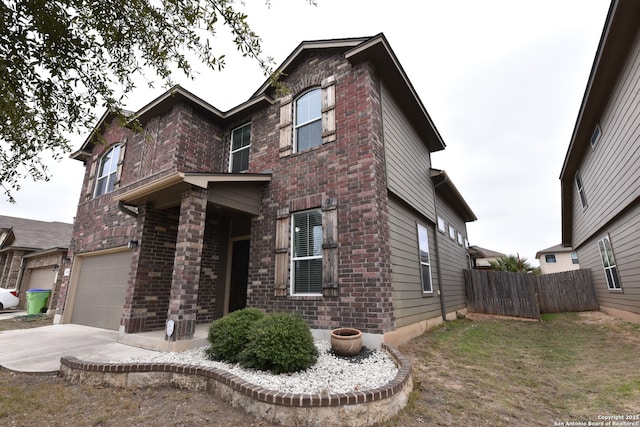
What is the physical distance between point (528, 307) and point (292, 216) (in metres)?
9.04

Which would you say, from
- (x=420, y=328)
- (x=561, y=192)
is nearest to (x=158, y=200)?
(x=420, y=328)

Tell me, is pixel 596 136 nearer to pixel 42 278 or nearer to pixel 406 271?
pixel 406 271

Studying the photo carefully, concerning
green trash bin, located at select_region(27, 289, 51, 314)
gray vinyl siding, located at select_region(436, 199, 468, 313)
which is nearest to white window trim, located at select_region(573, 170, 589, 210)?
gray vinyl siding, located at select_region(436, 199, 468, 313)

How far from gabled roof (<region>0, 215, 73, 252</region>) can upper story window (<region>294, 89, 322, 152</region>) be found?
1533cm

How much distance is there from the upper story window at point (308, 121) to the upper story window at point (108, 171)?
22.3ft

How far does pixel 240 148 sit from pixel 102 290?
5.79 meters

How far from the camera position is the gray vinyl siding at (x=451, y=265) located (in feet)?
30.9

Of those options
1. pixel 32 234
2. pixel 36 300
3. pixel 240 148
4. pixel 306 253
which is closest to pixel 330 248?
pixel 306 253

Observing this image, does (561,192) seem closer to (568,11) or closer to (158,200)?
(568,11)

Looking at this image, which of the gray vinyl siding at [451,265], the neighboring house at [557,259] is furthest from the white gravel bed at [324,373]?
the neighboring house at [557,259]

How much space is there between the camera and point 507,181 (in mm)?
30062

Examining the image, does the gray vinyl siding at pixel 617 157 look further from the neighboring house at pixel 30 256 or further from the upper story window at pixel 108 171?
the neighboring house at pixel 30 256

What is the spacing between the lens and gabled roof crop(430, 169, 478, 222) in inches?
386

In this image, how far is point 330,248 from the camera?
19.0ft
